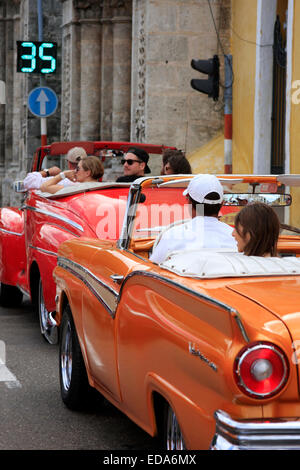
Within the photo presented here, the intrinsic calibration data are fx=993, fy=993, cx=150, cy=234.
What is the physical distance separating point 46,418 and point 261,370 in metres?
2.55

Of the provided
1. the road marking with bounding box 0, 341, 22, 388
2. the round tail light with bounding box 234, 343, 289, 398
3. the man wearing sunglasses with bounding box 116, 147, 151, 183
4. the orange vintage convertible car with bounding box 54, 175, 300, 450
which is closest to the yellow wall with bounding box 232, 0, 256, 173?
the man wearing sunglasses with bounding box 116, 147, 151, 183

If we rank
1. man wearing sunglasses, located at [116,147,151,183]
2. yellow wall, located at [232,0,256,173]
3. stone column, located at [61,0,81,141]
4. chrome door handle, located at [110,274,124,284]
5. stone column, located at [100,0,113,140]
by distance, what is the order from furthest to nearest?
stone column, located at [61,0,81,141], stone column, located at [100,0,113,140], yellow wall, located at [232,0,256,173], man wearing sunglasses, located at [116,147,151,183], chrome door handle, located at [110,274,124,284]

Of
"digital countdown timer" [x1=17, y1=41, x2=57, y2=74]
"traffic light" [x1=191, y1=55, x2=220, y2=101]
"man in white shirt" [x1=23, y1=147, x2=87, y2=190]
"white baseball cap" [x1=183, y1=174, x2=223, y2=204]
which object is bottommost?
"man in white shirt" [x1=23, y1=147, x2=87, y2=190]

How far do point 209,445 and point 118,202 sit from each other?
4885 mm

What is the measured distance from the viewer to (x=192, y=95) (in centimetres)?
1914

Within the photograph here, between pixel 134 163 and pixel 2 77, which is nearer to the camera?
pixel 134 163

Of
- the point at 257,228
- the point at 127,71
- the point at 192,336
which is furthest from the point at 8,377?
the point at 127,71

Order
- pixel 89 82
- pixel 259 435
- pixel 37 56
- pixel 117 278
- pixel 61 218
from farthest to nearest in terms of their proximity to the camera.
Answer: pixel 89 82 < pixel 37 56 < pixel 61 218 < pixel 117 278 < pixel 259 435

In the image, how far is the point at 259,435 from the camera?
3.16 metres

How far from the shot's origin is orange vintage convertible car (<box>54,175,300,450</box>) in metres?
3.21

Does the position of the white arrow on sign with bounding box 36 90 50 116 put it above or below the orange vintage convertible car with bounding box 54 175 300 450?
above

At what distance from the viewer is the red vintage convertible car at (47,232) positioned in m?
→ 7.71

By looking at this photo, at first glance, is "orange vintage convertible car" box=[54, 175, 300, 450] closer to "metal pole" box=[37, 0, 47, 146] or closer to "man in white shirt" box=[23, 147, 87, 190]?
"man in white shirt" box=[23, 147, 87, 190]

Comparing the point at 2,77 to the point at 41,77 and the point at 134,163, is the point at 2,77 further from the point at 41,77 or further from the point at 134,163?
the point at 134,163
